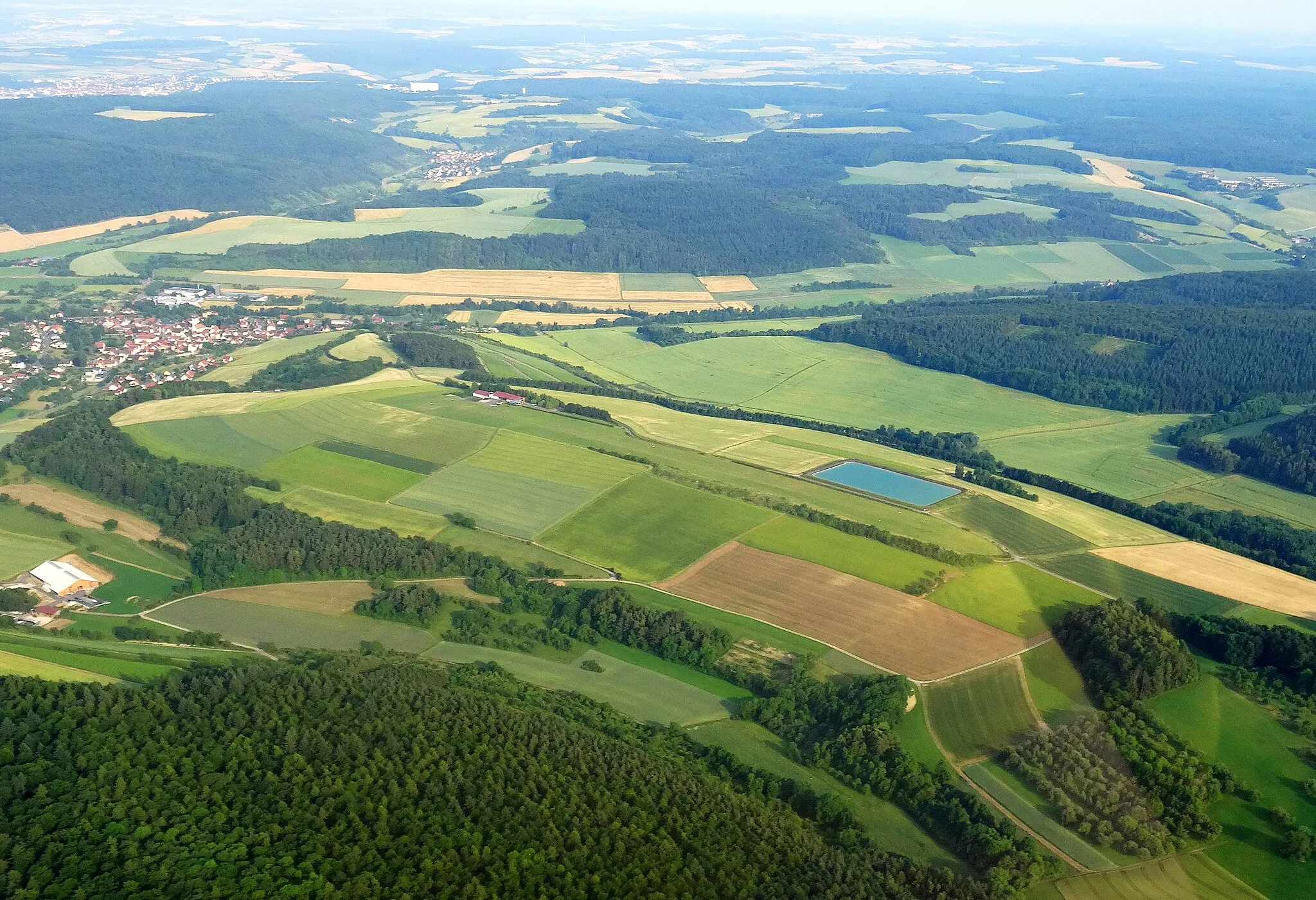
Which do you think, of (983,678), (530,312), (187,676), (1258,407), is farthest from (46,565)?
(1258,407)

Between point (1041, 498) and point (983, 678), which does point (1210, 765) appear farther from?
point (1041, 498)

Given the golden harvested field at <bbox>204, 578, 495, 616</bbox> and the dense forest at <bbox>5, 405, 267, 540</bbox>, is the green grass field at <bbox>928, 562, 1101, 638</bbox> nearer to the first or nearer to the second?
the golden harvested field at <bbox>204, 578, 495, 616</bbox>

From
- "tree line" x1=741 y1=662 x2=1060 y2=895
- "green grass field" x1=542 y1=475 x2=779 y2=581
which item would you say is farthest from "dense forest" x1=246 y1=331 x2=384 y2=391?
"tree line" x1=741 y1=662 x2=1060 y2=895

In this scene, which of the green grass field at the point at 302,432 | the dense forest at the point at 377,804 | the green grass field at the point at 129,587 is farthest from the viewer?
the green grass field at the point at 302,432

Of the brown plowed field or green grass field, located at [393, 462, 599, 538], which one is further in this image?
the brown plowed field

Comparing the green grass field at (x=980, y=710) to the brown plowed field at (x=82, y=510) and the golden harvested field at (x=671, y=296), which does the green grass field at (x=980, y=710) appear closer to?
the brown plowed field at (x=82, y=510)

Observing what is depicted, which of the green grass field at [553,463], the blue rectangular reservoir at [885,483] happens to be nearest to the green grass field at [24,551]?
the green grass field at [553,463]
